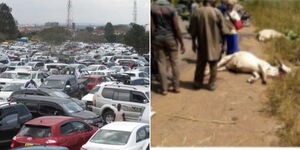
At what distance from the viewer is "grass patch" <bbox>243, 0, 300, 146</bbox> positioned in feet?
13.8

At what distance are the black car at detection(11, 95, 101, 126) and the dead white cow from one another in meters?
1.46

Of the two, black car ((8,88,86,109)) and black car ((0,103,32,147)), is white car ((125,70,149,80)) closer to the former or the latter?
black car ((8,88,86,109))

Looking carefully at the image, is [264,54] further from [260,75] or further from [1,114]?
[1,114]

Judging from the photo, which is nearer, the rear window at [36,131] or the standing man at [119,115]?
the rear window at [36,131]

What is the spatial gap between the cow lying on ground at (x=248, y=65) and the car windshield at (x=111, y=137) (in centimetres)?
92

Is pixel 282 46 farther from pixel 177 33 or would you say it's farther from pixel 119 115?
pixel 119 115

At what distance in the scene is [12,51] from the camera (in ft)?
15.8

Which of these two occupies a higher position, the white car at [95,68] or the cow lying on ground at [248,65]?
the cow lying on ground at [248,65]

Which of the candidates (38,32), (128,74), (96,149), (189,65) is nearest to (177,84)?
(189,65)

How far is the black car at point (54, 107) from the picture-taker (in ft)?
14.9

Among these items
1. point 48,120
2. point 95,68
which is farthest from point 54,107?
point 95,68

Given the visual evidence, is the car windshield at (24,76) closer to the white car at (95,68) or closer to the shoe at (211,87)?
the white car at (95,68)

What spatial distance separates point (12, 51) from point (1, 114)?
0.65 metres

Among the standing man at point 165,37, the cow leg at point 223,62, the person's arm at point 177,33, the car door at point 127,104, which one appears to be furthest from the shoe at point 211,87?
the car door at point 127,104
